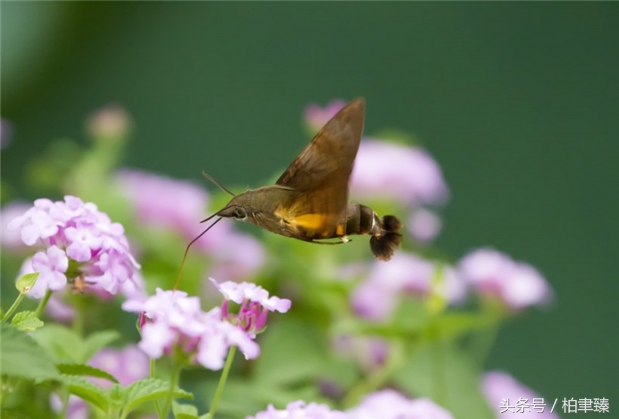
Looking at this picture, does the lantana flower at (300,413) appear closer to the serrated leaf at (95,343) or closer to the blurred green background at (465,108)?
the serrated leaf at (95,343)

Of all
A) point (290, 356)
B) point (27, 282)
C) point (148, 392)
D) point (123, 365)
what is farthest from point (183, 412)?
point (290, 356)

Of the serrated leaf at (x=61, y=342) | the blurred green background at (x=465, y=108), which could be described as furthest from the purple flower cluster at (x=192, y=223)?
the blurred green background at (x=465, y=108)

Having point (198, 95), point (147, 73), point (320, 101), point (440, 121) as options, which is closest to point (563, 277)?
point (440, 121)

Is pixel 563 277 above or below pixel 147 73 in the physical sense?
below

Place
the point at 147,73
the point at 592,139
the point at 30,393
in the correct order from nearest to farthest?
the point at 30,393 → the point at 592,139 → the point at 147,73

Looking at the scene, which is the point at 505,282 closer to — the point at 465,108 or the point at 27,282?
the point at 27,282

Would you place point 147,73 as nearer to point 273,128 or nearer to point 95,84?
point 95,84

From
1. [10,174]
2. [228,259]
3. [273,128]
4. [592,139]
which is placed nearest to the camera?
[228,259]
